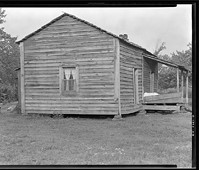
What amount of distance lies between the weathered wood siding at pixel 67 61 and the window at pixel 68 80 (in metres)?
0.19

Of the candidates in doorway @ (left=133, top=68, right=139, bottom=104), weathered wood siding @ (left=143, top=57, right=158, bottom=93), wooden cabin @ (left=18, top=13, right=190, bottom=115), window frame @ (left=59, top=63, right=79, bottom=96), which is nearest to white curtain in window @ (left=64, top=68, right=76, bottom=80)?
wooden cabin @ (left=18, top=13, right=190, bottom=115)

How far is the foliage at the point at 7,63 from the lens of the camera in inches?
304

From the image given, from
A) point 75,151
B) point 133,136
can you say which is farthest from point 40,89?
point 75,151

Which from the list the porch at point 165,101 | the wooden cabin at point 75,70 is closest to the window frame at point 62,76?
the wooden cabin at point 75,70

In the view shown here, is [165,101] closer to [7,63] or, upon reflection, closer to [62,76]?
[62,76]

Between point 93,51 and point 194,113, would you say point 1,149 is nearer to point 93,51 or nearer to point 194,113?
point 194,113

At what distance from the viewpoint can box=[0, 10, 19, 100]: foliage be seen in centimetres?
773

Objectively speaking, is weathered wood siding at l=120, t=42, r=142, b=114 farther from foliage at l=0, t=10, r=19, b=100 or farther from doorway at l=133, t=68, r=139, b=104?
foliage at l=0, t=10, r=19, b=100

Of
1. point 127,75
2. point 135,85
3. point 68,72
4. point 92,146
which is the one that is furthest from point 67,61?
point 92,146

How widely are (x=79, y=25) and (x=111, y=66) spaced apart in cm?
209

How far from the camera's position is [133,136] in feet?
21.5

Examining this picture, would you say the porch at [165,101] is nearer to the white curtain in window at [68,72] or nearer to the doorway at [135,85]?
the doorway at [135,85]

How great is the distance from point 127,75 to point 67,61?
2529 mm

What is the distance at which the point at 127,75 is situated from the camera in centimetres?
1107
